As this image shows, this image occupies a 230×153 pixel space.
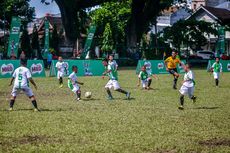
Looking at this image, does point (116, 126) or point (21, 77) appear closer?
point (116, 126)

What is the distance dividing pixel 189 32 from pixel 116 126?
57.5 meters

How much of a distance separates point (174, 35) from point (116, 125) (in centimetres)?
5561

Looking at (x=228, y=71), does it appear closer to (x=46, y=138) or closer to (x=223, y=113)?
(x=223, y=113)

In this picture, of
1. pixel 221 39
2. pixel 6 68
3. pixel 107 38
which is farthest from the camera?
pixel 107 38

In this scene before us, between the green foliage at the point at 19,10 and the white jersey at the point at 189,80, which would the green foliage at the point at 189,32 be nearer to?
the green foliage at the point at 19,10

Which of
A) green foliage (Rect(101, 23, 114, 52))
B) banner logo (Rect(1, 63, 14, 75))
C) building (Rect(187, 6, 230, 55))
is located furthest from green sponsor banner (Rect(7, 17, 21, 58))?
building (Rect(187, 6, 230, 55))

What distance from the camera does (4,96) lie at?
75.5ft

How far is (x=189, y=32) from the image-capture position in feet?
229

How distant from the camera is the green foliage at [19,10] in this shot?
75250 mm

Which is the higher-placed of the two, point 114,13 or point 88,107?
point 114,13

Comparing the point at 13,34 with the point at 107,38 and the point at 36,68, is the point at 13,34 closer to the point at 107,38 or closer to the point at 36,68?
the point at 36,68

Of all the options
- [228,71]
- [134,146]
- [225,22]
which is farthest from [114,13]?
[134,146]

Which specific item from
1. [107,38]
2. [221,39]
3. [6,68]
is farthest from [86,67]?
[107,38]

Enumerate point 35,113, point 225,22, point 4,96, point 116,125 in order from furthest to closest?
point 225,22
point 4,96
point 35,113
point 116,125
